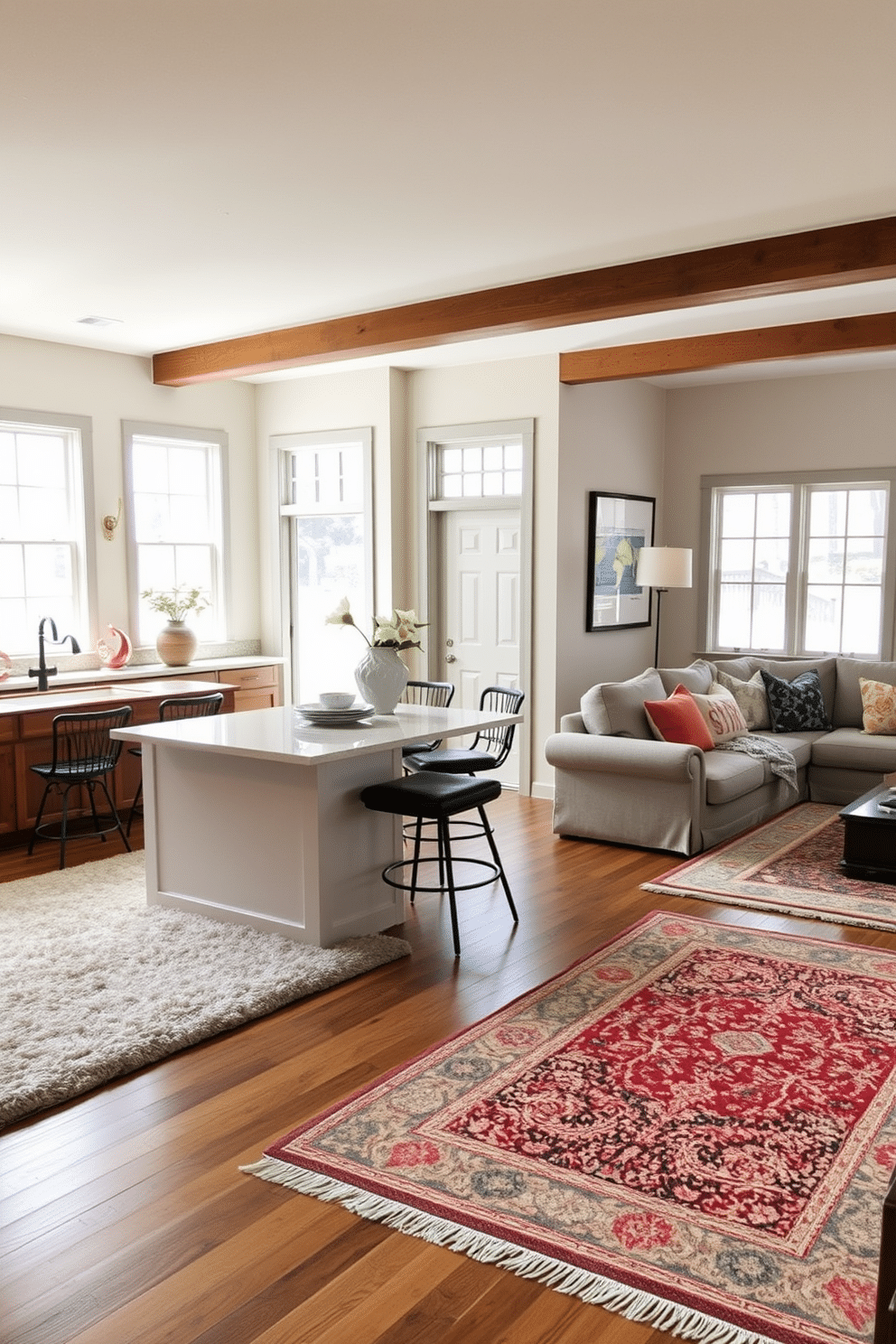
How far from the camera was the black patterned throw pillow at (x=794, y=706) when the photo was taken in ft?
23.2

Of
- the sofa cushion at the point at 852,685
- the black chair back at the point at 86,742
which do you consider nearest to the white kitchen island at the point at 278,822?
the black chair back at the point at 86,742

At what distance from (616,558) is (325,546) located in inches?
83.5

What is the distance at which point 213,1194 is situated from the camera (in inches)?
101

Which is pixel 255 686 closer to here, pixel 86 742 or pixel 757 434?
pixel 86 742

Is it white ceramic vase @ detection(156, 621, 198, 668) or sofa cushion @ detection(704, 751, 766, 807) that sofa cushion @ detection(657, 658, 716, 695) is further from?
white ceramic vase @ detection(156, 621, 198, 668)

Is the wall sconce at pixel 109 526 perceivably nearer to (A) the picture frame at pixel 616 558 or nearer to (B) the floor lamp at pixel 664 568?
(A) the picture frame at pixel 616 558

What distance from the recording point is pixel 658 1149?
2.76 metres

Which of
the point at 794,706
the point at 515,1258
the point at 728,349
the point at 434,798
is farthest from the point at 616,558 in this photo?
the point at 515,1258

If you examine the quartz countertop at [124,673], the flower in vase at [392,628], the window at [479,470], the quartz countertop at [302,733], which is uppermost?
the window at [479,470]

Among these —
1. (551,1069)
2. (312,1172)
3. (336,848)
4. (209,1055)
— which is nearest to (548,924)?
(336,848)

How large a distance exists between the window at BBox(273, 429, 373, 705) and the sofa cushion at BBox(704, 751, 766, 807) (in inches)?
113

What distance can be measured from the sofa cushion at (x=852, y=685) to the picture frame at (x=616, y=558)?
1.50m

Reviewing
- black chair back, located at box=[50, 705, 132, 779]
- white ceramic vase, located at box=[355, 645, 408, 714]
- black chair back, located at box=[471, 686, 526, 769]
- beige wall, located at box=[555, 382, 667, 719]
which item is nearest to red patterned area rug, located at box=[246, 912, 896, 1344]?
black chair back, located at box=[471, 686, 526, 769]

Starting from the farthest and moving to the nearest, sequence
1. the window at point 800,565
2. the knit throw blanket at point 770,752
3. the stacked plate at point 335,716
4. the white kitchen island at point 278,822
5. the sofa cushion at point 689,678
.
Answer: the window at point 800,565 < the sofa cushion at point 689,678 < the knit throw blanket at point 770,752 < the stacked plate at point 335,716 < the white kitchen island at point 278,822
